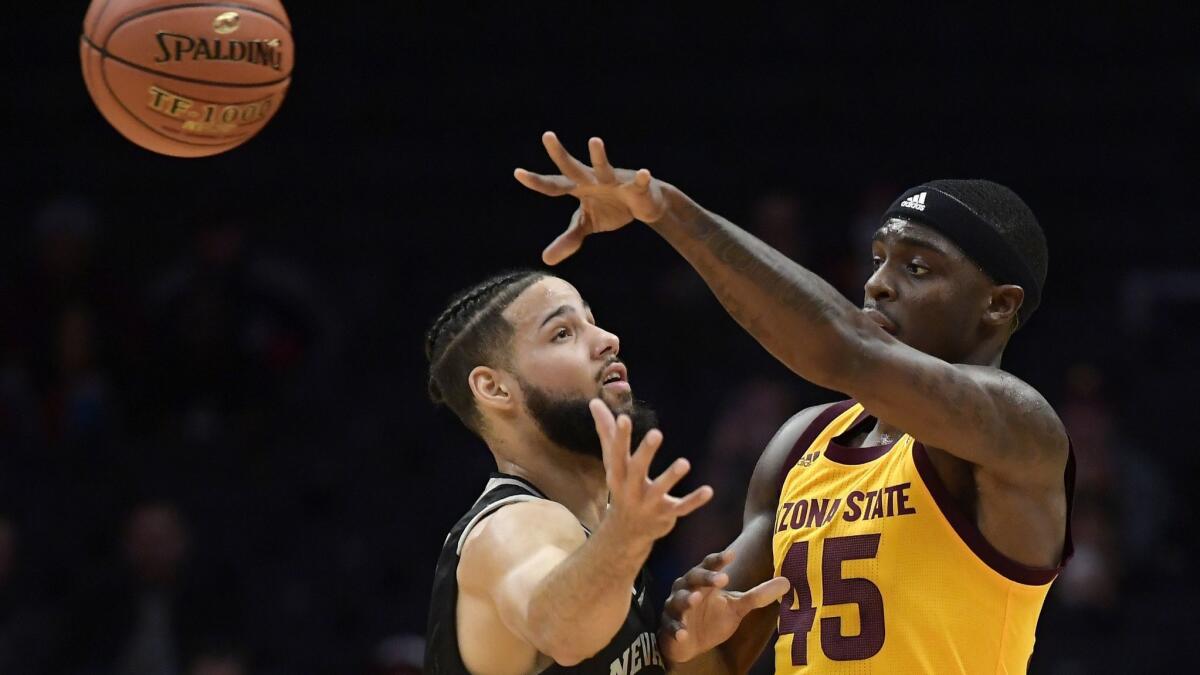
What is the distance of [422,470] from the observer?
9609mm

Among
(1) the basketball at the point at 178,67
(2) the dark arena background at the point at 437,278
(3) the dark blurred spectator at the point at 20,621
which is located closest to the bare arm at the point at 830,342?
(1) the basketball at the point at 178,67

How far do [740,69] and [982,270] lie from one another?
7970 mm

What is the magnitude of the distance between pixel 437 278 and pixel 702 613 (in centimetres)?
672

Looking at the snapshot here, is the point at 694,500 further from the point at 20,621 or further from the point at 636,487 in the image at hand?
the point at 20,621

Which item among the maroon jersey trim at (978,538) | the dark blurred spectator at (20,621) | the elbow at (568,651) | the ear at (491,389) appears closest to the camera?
the elbow at (568,651)

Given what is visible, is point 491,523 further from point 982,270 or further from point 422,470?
point 422,470

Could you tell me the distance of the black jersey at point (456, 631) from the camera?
158 inches

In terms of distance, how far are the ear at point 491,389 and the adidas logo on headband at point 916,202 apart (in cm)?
114

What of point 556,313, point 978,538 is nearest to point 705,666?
point 978,538

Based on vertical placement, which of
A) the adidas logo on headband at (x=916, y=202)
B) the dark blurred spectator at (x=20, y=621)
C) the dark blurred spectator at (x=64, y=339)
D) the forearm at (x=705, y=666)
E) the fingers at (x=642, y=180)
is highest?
the adidas logo on headband at (x=916, y=202)

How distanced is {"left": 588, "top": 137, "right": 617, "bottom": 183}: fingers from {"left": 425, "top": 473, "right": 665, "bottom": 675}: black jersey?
90 centimetres

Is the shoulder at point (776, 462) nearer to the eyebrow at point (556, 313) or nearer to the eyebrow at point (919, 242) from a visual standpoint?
the eyebrow at point (919, 242)

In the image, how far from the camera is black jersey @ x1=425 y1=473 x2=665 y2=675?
4023mm

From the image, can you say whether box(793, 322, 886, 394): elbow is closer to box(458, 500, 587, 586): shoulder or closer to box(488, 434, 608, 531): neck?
box(458, 500, 587, 586): shoulder
